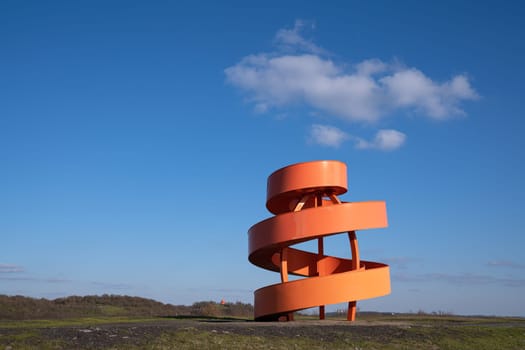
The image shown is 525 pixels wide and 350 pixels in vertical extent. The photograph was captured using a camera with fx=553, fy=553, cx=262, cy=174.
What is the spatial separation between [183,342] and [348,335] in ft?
18.7

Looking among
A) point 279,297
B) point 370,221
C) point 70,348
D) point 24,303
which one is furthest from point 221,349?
point 24,303

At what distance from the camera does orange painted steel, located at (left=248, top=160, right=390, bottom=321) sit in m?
23.9

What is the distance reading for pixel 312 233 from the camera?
24.1 meters

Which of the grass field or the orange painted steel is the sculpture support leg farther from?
the grass field

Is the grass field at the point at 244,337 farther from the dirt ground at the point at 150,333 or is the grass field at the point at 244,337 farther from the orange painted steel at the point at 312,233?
the orange painted steel at the point at 312,233

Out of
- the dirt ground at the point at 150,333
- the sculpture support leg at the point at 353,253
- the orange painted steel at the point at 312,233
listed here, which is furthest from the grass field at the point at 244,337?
the sculpture support leg at the point at 353,253

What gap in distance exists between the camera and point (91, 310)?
34750 mm

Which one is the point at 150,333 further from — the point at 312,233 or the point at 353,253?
the point at 353,253

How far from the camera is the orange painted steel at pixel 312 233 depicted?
23938mm

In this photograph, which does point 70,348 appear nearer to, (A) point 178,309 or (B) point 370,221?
(B) point 370,221

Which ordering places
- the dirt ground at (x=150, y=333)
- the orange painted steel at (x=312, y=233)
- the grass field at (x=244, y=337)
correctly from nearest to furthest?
the dirt ground at (x=150, y=333) < the grass field at (x=244, y=337) < the orange painted steel at (x=312, y=233)

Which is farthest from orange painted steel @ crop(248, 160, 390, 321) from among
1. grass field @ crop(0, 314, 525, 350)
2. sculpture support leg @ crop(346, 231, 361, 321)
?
grass field @ crop(0, 314, 525, 350)

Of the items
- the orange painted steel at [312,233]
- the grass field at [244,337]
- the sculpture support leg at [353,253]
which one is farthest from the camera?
the sculpture support leg at [353,253]

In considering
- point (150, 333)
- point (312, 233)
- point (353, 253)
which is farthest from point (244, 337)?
point (353, 253)
